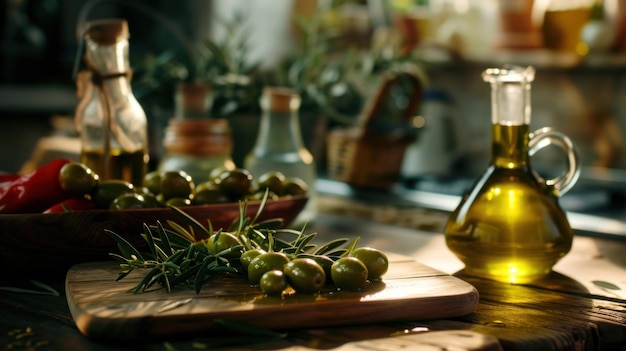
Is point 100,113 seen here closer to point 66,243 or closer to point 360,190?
point 66,243

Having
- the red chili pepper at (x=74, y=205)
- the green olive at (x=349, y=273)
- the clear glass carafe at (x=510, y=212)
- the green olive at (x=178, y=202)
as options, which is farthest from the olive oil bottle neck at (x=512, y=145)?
the red chili pepper at (x=74, y=205)

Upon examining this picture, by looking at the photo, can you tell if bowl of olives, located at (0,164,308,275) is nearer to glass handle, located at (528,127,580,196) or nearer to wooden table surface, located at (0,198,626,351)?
wooden table surface, located at (0,198,626,351)

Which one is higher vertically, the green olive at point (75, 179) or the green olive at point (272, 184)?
the green olive at point (75, 179)

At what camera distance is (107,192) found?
36.8 inches

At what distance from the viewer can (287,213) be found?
103 cm

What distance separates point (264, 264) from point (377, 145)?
97cm

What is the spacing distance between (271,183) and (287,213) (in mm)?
63

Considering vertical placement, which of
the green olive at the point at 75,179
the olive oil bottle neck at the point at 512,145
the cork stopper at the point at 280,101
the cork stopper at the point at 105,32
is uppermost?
the cork stopper at the point at 105,32

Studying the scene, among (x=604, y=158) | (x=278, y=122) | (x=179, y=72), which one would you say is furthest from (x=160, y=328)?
(x=604, y=158)

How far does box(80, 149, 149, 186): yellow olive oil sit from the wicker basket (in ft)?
2.13

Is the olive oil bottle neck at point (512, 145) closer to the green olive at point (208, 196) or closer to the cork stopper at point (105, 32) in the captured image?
the green olive at point (208, 196)

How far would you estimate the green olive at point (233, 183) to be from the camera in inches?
39.8

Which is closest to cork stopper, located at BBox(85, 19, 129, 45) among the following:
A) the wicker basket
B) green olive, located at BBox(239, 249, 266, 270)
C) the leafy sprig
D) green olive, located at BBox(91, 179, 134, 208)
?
green olive, located at BBox(91, 179, 134, 208)

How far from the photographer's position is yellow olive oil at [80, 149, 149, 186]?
1.11m
